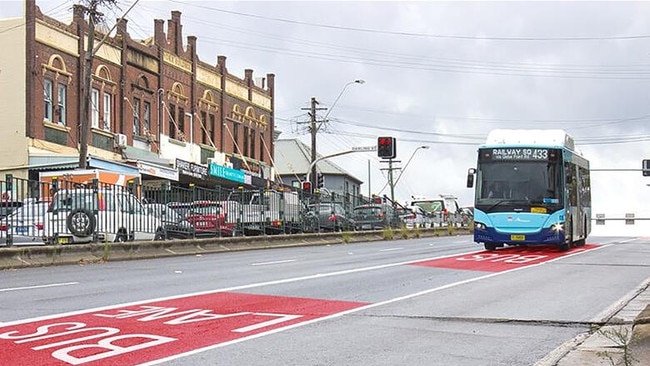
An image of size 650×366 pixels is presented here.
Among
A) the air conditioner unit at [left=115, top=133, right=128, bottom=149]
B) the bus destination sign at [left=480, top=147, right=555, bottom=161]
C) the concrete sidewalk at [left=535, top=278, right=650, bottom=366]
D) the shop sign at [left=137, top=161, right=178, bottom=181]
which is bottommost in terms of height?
the concrete sidewalk at [left=535, top=278, right=650, bottom=366]

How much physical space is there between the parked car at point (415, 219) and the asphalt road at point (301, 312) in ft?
93.5

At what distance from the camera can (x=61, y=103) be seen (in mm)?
36344

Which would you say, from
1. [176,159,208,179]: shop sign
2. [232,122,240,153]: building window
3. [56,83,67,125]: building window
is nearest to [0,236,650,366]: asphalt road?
[56,83,67,125]: building window

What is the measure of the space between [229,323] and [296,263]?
9763 millimetres

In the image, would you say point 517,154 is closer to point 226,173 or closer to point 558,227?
point 558,227

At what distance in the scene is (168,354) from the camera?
23.7 feet

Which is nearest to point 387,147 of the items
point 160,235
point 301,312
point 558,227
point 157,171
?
point 157,171

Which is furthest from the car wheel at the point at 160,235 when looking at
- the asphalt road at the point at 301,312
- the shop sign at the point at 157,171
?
the shop sign at the point at 157,171

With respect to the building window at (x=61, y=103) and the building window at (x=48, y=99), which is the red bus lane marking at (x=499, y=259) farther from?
the building window at (x=61, y=103)

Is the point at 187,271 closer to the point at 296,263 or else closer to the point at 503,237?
the point at 296,263

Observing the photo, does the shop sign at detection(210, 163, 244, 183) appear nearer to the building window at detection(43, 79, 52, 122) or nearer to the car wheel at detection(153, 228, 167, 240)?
the building window at detection(43, 79, 52, 122)

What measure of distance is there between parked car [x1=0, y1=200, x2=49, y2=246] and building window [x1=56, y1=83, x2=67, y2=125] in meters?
18.2

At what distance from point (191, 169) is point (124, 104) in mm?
4952

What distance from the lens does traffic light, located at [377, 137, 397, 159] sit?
38906mm
